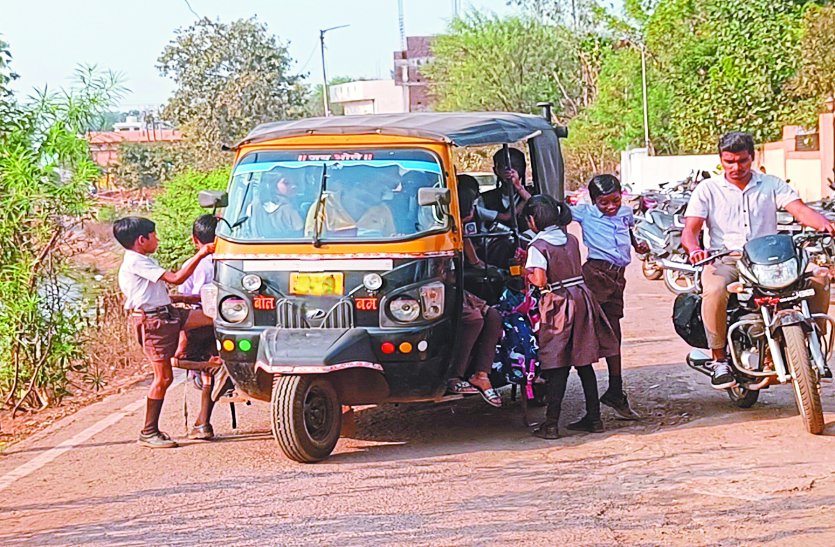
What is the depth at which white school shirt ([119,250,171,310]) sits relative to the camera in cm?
779

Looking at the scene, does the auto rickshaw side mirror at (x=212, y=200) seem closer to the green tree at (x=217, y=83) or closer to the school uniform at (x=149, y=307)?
the school uniform at (x=149, y=307)

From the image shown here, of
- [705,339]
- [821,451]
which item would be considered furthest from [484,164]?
[821,451]

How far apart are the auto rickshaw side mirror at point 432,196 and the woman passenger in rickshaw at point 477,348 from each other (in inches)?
30.5

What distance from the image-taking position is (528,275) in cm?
777

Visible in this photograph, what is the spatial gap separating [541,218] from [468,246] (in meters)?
0.54

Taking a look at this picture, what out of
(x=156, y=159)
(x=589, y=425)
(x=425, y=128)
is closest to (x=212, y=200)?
(x=425, y=128)

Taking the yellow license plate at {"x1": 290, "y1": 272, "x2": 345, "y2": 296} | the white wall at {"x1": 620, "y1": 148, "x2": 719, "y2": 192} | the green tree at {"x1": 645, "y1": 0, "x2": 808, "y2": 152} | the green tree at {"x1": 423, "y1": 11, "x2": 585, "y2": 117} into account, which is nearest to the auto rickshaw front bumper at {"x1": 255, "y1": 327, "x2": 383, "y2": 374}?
the yellow license plate at {"x1": 290, "y1": 272, "x2": 345, "y2": 296}

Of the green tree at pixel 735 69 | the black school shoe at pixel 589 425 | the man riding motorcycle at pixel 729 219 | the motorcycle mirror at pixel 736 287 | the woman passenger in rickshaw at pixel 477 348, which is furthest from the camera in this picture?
the green tree at pixel 735 69

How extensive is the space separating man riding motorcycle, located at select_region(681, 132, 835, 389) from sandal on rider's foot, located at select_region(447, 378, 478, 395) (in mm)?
1560

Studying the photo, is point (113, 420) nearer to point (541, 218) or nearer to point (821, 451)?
point (541, 218)

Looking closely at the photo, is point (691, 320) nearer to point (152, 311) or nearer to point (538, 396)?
point (538, 396)

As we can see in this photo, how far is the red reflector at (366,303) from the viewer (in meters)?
7.22

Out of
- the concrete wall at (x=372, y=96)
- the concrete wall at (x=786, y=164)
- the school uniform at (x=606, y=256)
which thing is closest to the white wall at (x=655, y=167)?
the concrete wall at (x=786, y=164)

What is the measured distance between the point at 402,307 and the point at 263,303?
0.89 metres
